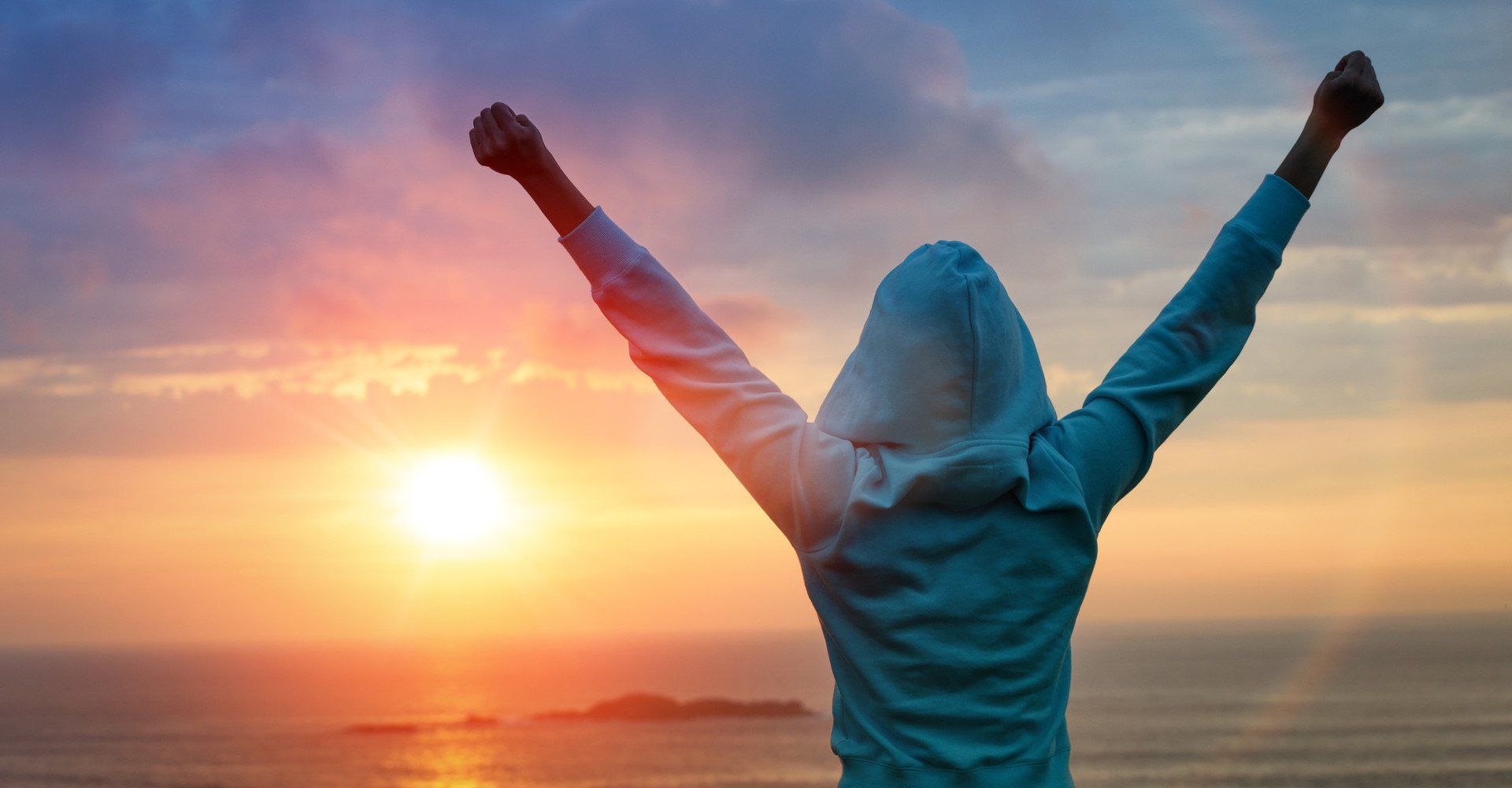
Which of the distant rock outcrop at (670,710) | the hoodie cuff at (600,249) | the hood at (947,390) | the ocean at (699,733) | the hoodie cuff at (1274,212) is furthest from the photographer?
the distant rock outcrop at (670,710)

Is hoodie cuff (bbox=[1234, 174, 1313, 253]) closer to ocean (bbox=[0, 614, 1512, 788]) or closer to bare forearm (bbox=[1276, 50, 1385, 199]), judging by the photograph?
bare forearm (bbox=[1276, 50, 1385, 199])

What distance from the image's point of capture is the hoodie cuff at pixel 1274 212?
6.88 feet

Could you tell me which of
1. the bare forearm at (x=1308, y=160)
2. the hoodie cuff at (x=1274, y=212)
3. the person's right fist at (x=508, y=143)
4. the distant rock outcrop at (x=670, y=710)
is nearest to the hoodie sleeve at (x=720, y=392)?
the person's right fist at (x=508, y=143)

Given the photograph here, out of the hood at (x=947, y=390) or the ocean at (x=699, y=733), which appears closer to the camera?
the hood at (x=947, y=390)

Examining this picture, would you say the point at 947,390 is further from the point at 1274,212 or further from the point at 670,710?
the point at 670,710

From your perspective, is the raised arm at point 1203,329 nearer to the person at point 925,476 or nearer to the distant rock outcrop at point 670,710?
the person at point 925,476

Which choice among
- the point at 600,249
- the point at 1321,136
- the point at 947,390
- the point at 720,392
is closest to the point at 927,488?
the point at 947,390

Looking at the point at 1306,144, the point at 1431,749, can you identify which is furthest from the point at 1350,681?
the point at 1306,144

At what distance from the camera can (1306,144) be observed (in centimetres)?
218

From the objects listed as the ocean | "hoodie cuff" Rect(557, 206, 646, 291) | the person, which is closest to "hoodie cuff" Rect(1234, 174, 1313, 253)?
the person

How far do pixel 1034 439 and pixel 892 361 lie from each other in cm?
29

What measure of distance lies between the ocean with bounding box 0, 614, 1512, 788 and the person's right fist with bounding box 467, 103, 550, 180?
63.6 m

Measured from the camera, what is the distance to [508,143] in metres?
1.99

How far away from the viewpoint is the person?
6.08 feet
